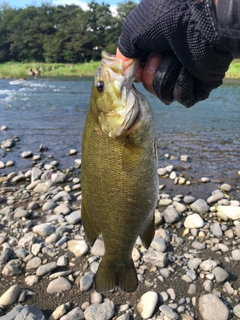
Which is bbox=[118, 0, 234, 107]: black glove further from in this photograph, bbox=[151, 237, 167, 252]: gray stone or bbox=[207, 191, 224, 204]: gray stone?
bbox=[207, 191, 224, 204]: gray stone

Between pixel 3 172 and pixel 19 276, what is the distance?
4554 millimetres

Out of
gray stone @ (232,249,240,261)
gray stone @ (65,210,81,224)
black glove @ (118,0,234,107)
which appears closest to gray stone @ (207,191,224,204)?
gray stone @ (232,249,240,261)

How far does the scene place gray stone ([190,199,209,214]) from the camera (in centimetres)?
561

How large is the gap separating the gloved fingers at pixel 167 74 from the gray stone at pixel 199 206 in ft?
12.5

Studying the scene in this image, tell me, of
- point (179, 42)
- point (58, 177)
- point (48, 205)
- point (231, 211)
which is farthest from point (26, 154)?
point (179, 42)

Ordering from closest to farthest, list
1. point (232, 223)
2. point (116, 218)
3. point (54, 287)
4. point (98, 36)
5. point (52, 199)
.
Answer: point (116, 218), point (54, 287), point (232, 223), point (52, 199), point (98, 36)

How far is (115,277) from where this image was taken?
2.71 meters

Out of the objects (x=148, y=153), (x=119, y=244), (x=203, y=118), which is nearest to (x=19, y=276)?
(x=119, y=244)

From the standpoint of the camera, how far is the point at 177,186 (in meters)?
6.98

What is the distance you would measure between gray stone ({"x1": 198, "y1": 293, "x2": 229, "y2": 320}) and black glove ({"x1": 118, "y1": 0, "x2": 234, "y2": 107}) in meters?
2.48

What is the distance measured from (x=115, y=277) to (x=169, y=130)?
31.0 feet

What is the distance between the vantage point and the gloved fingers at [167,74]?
2049mm

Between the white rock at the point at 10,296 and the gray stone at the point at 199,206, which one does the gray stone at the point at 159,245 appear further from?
the white rock at the point at 10,296

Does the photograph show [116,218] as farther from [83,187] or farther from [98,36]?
[98,36]
